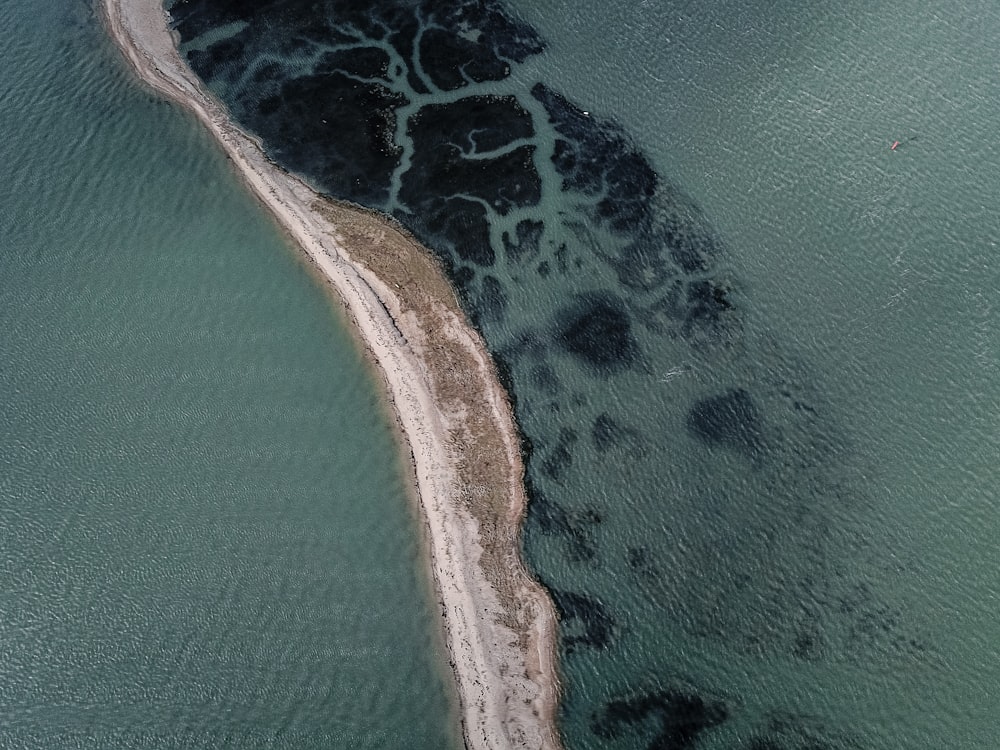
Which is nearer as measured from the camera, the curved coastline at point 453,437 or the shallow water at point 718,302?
the curved coastline at point 453,437

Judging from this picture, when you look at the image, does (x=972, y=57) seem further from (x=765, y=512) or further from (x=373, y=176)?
(x=373, y=176)

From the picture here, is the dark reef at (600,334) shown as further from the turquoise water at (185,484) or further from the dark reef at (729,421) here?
the turquoise water at (185,484)

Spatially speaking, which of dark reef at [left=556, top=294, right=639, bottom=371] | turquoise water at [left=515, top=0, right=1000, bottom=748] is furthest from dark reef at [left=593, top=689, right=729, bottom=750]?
dark reef at [left=556, top=294, right=639, bottom=371]

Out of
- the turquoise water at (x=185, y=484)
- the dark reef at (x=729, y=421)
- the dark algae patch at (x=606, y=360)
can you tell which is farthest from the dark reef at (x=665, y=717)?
the dark reef at (x=729, y=421)

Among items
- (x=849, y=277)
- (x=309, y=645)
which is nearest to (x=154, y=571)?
(x=309, y=645)

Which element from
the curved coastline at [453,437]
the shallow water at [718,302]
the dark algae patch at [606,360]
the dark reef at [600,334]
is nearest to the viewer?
the curved coastline at [453,437]

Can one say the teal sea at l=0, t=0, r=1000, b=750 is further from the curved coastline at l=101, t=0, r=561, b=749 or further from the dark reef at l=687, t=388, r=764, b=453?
the curved coastline at l=101, t=0, r=561, b=749
